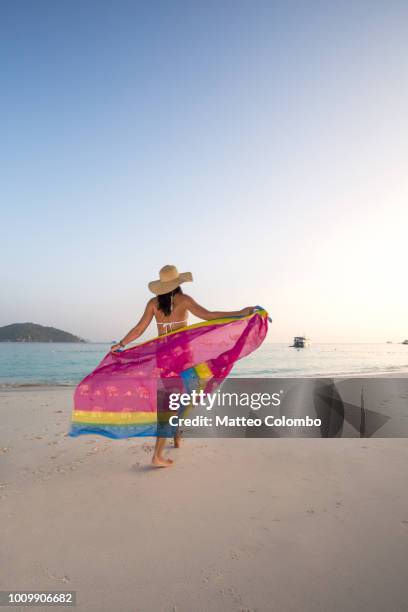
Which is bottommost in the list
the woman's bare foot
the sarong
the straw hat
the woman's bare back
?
the woman's bare foot

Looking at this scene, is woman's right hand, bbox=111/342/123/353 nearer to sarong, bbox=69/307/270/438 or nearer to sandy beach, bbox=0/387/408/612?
sarong, bbox=69/307/270/438

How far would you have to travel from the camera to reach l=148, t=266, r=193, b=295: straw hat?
4332mm

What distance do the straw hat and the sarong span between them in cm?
55

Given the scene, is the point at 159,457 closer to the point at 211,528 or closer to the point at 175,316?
the point at 211,528

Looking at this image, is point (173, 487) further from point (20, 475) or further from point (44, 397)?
point (44, 397)

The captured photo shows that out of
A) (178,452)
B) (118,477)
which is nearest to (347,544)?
(118,477)

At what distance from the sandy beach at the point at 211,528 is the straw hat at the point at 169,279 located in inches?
82.6

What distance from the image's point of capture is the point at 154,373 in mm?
4180

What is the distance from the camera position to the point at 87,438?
17.1ft

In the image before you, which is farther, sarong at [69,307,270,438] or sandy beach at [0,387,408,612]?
sarong at [69,307,270,438]

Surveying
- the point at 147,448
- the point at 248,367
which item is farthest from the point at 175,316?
the point at 248,367

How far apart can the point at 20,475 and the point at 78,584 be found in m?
2.09

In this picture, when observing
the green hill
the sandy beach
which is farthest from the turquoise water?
the green hill

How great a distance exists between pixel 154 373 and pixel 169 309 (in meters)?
0.80
